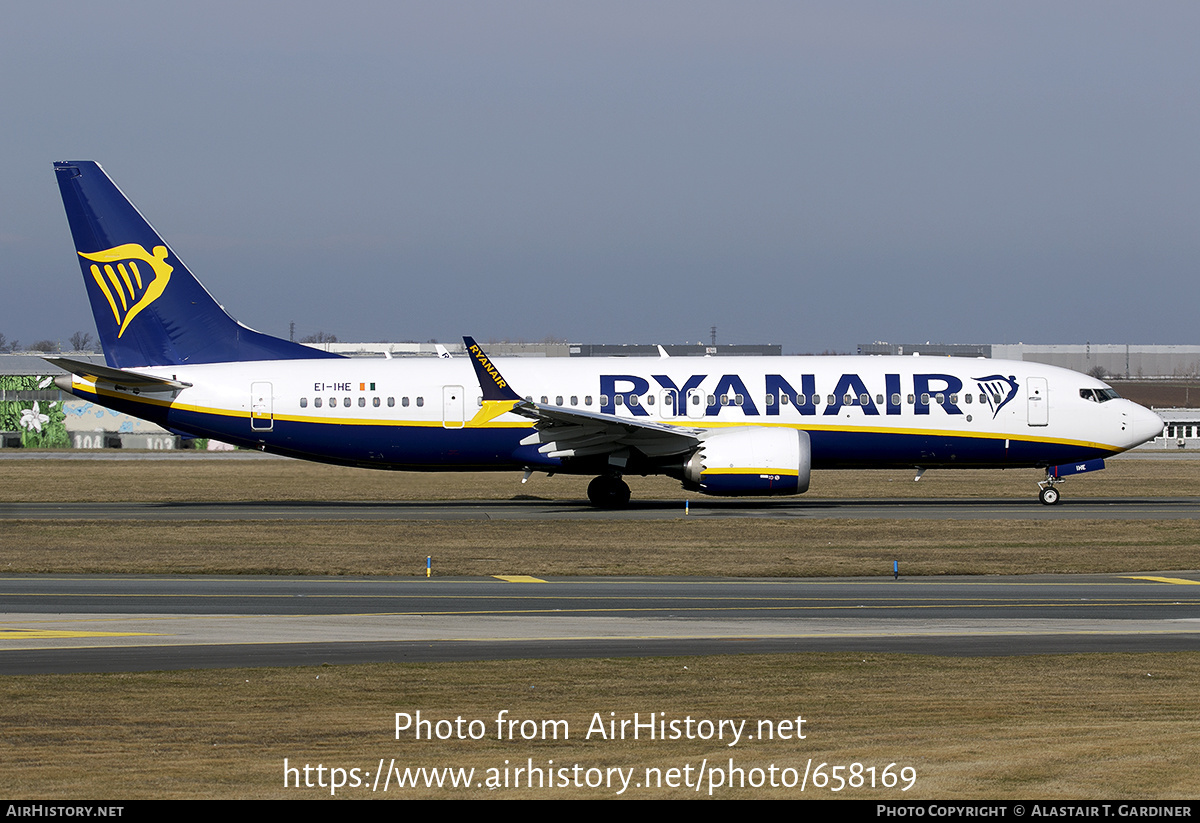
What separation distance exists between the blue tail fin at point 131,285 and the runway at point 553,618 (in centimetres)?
1663

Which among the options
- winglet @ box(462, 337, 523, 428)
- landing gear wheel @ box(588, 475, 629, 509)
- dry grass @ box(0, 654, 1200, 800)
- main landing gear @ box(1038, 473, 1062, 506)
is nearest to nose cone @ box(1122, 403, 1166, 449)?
main landing gear @ box(1038, 473, 1062, 506)

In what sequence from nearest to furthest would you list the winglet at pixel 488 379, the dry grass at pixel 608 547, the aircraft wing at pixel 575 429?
the dry grass at pixel 608 547 < the winglet at pixel 488 379 < the aircraft wing at pixel 575 429

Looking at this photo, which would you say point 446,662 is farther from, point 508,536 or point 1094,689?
point 508,536

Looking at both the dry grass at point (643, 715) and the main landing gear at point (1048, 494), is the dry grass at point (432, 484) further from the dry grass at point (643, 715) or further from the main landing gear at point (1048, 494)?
the dry grass at point (643, 715)

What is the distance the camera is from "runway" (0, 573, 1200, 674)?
1686 cm

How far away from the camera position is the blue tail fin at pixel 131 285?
3950cm

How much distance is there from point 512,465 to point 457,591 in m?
16.7

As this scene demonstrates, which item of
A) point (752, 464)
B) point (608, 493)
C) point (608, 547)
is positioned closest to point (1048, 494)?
point (752, 464)

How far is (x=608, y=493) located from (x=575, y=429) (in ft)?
8.20

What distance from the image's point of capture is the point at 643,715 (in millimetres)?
12820

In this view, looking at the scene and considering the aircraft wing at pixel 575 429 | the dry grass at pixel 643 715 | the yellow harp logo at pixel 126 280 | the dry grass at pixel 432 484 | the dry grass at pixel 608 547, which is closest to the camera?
the dry grass at pixel 643 715

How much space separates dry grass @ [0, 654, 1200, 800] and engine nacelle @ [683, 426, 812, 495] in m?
20.0

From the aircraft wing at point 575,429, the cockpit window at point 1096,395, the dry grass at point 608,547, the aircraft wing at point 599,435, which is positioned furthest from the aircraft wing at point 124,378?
the cockpit window at point 1096,395

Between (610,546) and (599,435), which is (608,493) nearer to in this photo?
(599,435)
